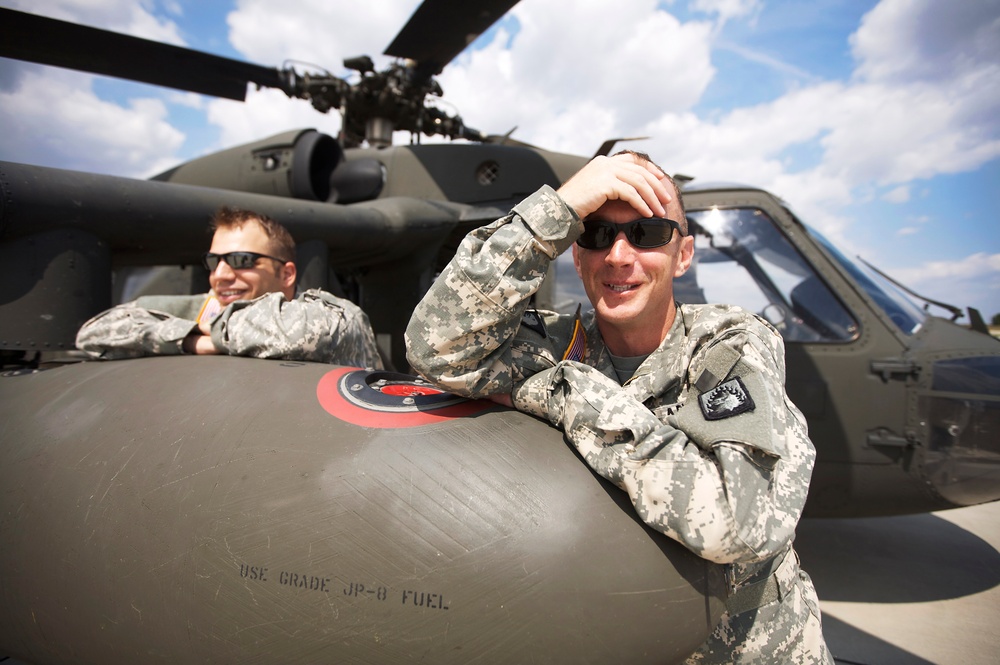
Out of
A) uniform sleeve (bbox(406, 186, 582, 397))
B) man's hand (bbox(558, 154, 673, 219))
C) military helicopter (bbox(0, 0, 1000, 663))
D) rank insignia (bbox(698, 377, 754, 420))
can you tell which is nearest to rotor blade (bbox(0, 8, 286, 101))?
military helicopter (bbox(0, 0, 1000, 663))

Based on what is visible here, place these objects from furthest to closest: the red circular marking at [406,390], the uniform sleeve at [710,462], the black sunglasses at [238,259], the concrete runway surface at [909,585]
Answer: the concrete runway surface at [909,585] < the black sunglasses at [238,259] < the red circular marking at [406,390] < the uniform sleeve at [710,462]

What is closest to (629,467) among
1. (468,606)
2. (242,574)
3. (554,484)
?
(554,484)

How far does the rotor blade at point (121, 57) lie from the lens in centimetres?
383

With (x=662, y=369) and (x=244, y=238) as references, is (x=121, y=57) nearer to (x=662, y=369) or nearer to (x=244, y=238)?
(x=244, y=238)

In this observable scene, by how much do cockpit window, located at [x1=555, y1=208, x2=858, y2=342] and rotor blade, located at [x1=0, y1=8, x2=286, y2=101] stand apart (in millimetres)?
3802

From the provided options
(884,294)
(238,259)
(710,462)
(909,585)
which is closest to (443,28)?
(238,259)

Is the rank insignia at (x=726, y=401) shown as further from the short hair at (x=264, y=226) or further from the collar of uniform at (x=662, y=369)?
the short hair at (x=264, y=226)

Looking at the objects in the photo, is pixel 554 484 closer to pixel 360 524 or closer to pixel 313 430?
pixel 360 524

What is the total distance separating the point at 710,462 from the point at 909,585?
2995 millimetres

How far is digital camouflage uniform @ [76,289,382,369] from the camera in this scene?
198cm

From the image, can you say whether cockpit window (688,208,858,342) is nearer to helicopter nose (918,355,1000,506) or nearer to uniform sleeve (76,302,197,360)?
helicopter nose (918,355,1000,506)

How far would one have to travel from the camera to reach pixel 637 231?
4.51 ft

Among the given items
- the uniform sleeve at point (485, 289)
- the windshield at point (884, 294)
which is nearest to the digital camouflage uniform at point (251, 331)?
the uniform sleeve at point (485, 289)

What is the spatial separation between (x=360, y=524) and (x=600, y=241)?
0.84 metres
